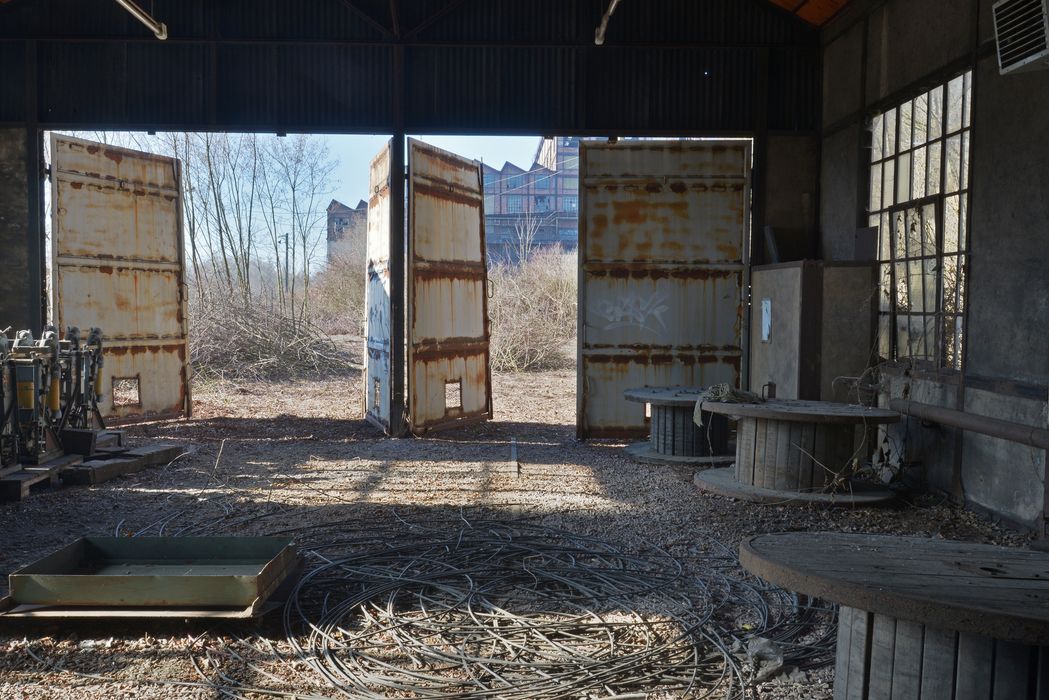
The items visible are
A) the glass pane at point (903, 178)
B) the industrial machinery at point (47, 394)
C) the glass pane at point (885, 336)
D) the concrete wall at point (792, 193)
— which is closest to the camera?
the industrial machinery at point (47, 394)

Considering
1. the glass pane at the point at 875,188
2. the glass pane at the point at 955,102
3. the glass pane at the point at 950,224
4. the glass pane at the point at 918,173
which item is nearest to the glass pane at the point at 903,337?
the glass pane at the point at 950,224

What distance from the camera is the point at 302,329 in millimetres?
18469

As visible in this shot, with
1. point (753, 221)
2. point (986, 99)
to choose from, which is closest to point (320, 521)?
point (986, 99)

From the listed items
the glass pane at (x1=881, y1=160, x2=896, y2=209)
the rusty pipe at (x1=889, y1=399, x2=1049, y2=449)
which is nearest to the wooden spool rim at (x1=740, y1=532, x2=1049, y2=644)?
the rusty pipe at (x1=889, y1=399, x2=1049, y2=449)

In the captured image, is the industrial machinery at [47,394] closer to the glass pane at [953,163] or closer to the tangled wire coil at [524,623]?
the tangled wire coil at [524,623]

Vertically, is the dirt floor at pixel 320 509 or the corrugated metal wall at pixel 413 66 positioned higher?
the corrugated metal wall at pixel 413 66

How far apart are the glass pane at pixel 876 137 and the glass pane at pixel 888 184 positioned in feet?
0.92

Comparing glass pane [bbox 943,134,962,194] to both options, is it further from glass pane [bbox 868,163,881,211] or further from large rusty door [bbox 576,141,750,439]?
large rusty door [bbox 576,141,750,439]

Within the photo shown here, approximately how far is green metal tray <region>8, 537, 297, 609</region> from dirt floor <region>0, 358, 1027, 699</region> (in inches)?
5.4

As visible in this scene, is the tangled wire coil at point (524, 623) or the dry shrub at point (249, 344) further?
the dry shrub at point (249, 344)

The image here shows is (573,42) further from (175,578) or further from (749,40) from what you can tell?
(175,578)

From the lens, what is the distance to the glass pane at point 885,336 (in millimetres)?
8891

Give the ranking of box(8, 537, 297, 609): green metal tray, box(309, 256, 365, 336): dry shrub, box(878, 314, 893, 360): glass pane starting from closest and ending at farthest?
box(8, 537, 297, 609): green metal tray, box(878, 314, 893, 360): glass pane, box(309, 256, 365, 336): dry shrub

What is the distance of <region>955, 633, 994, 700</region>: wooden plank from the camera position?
115 inches
